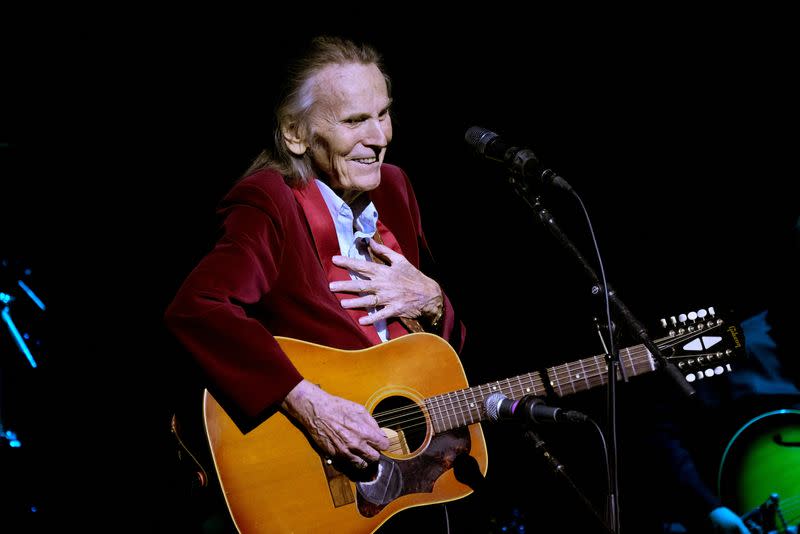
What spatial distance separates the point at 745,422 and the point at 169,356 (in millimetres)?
3162

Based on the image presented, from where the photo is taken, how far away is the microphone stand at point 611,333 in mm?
1986

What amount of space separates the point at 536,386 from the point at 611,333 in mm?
730

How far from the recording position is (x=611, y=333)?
6.80ft

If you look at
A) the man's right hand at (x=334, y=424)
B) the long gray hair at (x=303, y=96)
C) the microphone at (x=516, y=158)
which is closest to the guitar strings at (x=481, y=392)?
the man's right hand at (x=334, y=424)

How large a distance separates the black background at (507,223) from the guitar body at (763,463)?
47 centimetres

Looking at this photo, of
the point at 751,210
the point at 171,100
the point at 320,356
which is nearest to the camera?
the point at 320,356

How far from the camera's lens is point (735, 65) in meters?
3.78

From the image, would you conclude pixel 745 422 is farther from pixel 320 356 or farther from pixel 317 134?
pixel 317 134

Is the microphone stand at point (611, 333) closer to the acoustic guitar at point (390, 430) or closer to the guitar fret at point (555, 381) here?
the acoustic guitar at point (390, 430)

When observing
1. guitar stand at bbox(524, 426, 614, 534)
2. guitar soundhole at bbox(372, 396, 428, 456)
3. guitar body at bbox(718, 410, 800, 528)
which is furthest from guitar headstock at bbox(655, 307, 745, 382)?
guitar body at bbox(718, 410, 800, 528)

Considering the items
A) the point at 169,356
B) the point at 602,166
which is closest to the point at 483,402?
the point at 169,356

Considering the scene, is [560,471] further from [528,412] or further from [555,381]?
[555,381]

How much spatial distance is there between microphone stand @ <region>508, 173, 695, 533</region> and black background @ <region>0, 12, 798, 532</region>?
1252 millimetres

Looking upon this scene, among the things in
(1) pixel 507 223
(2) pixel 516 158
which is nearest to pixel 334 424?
(2) pixel 516 158
